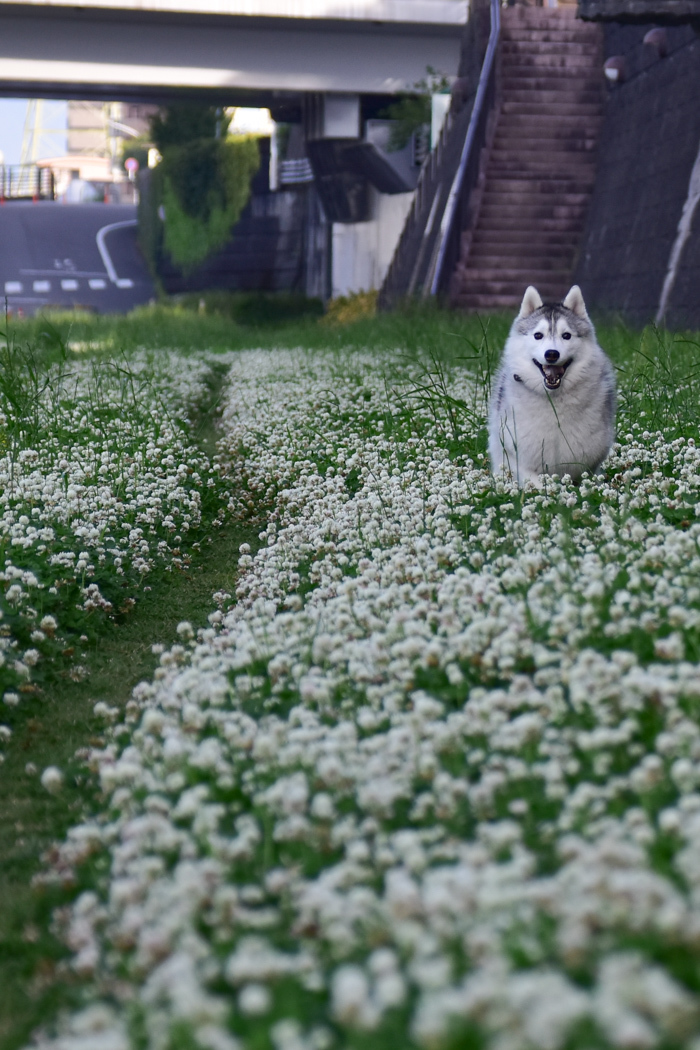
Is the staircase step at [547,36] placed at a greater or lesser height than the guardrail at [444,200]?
greater

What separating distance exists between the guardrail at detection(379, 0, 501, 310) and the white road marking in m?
31.4

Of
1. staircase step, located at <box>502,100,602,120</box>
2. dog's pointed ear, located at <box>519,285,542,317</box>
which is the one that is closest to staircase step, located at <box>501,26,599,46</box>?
staircase step, located at <box>502,100,602,120</box>

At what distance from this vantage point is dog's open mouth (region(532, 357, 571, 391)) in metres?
8.01

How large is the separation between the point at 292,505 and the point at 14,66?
105 ft

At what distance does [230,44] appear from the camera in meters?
38.6

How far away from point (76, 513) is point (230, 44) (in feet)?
110

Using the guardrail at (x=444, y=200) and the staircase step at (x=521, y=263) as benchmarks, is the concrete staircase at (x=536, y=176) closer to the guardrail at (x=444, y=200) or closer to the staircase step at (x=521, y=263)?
the staircase step at (x=521, y=263)

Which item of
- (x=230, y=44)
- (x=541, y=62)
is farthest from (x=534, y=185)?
(x=230, y=44)

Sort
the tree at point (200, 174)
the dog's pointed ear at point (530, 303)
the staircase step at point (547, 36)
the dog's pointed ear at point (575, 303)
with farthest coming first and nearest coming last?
the tree at point (200, 174)
the staircase step at point (547, 36)
the dog's pointed ear at point (530, 303)
the dog's pointed ear at point (575, 303)

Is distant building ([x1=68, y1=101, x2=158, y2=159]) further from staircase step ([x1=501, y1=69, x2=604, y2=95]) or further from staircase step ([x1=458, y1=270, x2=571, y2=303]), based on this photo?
staircase step ([x1=458, y1=270, x2=571, y2=303])

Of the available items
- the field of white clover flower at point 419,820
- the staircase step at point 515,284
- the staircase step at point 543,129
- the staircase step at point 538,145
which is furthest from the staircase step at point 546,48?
the field of white clover flower at point 419,820

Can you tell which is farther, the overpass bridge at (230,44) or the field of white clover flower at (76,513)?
the overpass bridge at (230,44)

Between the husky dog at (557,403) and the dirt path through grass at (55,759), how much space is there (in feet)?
6.21

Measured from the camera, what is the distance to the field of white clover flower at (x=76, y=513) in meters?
6.14
